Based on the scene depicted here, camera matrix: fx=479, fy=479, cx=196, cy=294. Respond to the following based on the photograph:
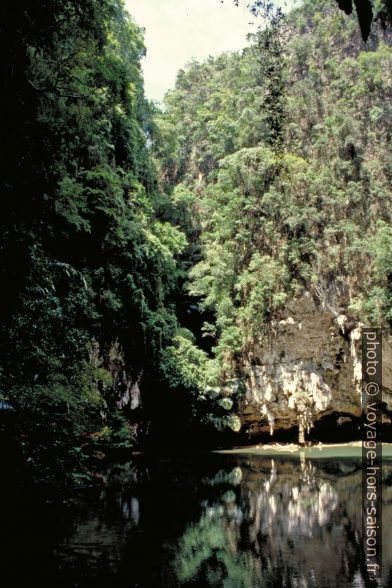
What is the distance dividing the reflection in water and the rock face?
16.1 ft

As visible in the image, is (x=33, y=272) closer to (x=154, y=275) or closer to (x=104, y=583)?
(x=104, y=583)

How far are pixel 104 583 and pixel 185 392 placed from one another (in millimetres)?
11717

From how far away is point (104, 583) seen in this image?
16.9ft

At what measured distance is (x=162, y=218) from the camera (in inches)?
819

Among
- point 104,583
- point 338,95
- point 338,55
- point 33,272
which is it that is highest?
point 338,55

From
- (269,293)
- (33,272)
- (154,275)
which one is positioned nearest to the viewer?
(33,272)

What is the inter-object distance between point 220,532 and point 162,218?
49.6 ft

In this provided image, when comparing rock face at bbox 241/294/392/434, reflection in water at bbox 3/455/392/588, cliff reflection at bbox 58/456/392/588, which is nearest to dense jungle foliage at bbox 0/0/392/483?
rock face at bbox 241/294/392/434

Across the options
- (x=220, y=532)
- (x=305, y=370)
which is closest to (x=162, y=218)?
(x=305, y=370)

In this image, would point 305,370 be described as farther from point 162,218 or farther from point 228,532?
point 228,532

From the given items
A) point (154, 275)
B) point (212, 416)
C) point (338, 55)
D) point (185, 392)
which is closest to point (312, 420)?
point (212, 416)

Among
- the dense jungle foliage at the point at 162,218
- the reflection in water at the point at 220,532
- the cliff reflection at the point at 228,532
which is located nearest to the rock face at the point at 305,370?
the dense jungle foliage at the point at 162,218

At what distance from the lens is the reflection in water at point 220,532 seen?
18.4 ft

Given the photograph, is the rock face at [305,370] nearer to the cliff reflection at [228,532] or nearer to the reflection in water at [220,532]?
the reflection in water at [220,532]
